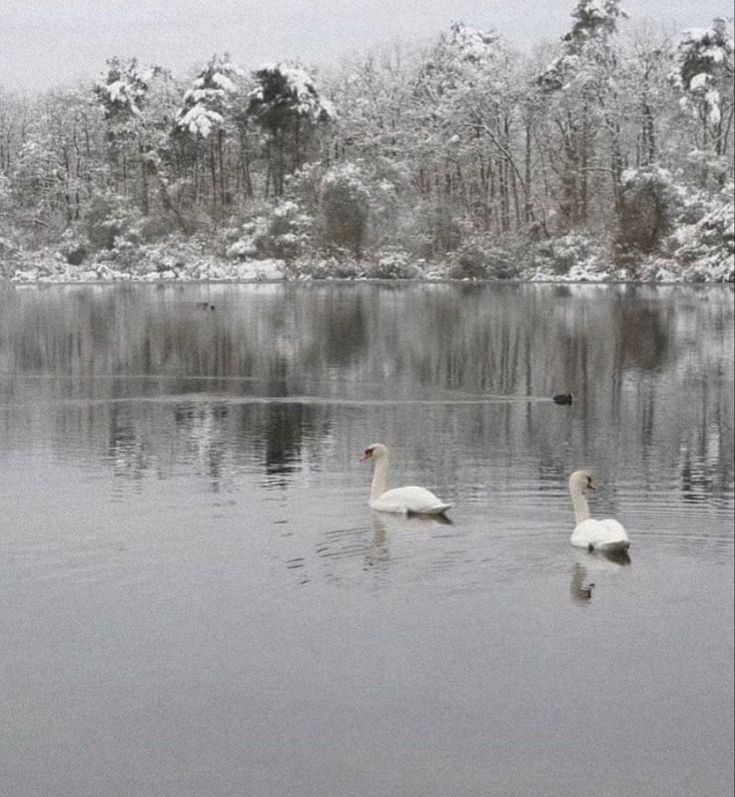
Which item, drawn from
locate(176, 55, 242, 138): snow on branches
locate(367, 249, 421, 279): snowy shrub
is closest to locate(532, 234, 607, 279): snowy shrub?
locate(367, 249, 421, 279): snowy shrub

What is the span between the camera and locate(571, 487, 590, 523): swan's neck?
10.3 m

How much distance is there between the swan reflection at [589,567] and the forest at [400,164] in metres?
39.0

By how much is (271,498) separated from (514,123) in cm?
4541

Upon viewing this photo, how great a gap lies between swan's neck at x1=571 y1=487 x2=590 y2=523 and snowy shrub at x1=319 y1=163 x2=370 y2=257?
44275mm

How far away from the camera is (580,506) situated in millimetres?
10414

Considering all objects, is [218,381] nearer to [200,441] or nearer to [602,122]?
[200,441]

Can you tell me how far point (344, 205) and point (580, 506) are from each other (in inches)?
1762

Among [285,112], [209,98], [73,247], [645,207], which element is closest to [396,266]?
[285,112]

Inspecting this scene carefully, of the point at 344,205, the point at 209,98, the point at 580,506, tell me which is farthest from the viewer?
the point at 209,98

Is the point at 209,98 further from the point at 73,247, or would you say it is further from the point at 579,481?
the point at 579,481

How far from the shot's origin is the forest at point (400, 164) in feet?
164

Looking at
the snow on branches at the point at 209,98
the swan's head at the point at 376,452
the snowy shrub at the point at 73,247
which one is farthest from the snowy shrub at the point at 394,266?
the swan's head at the point at 376,452

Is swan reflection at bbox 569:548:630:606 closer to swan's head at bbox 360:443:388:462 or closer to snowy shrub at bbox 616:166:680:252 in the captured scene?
swan's head at bbox 360:443:388:462

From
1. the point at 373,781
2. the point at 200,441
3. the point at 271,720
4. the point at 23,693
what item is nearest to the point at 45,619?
the point at 23,693
